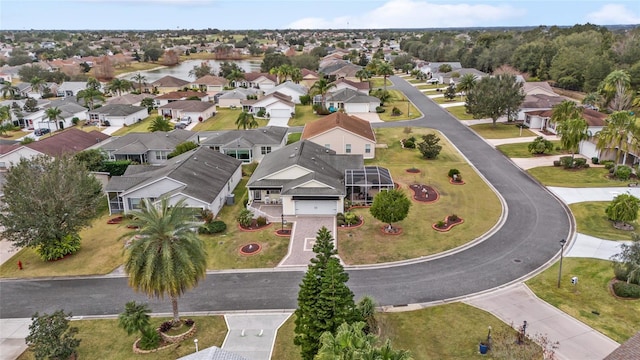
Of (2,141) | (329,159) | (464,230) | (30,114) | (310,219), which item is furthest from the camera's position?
(30,114)

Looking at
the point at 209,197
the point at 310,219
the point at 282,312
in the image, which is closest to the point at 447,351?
the point at 282,312

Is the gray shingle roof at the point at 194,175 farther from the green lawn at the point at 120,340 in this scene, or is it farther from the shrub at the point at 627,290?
the shrub at the point at 627,290

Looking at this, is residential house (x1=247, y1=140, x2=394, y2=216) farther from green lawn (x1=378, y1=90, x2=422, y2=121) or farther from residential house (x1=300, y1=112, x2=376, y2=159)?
green lawn (x1=378, y1=90, x2=422, y2=121)

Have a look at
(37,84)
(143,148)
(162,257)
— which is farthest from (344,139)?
(37,84)

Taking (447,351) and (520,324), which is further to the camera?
(520,324)

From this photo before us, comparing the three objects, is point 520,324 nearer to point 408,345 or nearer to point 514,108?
point 408,345

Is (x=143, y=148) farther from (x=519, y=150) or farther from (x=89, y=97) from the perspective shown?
(x=519, y=150)
